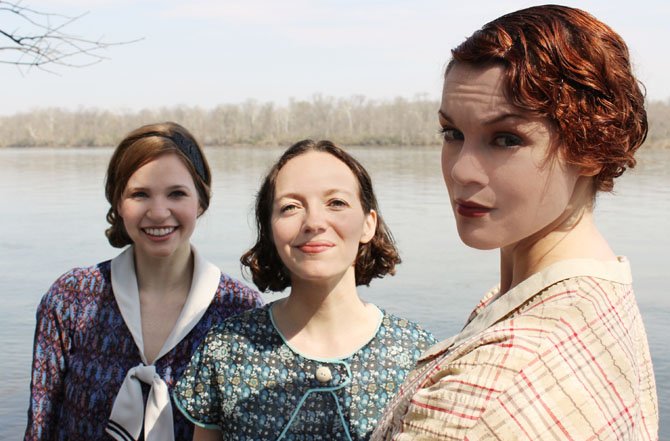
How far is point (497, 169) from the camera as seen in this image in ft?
4.52

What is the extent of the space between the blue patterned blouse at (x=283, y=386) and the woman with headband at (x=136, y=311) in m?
0.49

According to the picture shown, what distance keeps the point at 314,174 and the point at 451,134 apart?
1.19m

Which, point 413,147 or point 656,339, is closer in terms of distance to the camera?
point 656,339

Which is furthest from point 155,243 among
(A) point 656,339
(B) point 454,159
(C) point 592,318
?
(A) point 656,339

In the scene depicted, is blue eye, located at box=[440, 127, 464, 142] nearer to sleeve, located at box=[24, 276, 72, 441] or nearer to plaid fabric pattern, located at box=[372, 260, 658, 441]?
plaid fabric pattern, located at box=[372, 260, 658, 441]

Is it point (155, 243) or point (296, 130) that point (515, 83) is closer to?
point (155, 243)

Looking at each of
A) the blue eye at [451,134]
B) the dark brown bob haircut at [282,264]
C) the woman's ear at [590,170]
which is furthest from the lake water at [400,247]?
the woman's ear at [590,170]

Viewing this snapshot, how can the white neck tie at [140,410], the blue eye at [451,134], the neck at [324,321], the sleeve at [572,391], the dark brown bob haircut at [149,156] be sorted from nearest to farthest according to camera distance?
the sleeve at [572,391]
the blue eye at [451,134]
the neck at [324,321]
the white neck tie at [140,410]
the dark brown bob haircut at [149,156]

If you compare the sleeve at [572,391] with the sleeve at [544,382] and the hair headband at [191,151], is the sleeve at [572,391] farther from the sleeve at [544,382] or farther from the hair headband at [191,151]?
the hair headband at [191,151]

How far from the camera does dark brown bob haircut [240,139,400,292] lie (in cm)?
275

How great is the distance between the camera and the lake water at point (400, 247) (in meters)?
8.09

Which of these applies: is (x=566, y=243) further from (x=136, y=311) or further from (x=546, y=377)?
(x=136, y=311)

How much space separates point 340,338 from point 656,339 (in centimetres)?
580

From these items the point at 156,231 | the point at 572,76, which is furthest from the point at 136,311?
the point at 572,76
